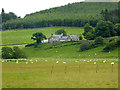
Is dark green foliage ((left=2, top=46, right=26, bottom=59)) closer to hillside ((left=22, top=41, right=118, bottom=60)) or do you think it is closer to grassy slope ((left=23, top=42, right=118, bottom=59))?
hillside ((left=22, top=41, right=118, bottom=60))

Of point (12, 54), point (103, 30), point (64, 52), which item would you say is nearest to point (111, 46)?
point (64, 52)

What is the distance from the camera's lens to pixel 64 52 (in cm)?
11012

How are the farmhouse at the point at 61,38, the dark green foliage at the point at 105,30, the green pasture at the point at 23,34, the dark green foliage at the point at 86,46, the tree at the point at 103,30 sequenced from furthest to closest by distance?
the green pasture at the point at 23,34, the farmhouse at the point at 61,38, the dark green foliage at the point at 105,30, the tree at the point at 103,30, the dark green foliage at the point at 86,46

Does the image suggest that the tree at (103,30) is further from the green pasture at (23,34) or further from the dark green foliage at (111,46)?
the green pasture at (23,34)

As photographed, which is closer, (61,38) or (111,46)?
(111,46)

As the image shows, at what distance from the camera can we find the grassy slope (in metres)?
96.1

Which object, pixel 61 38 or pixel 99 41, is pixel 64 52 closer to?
pixel 99 41

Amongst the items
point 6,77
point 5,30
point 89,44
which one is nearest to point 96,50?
point 89,44

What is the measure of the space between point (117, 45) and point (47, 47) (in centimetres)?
2717

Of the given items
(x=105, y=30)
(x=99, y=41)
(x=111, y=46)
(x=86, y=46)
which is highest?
(x=105, y=30)

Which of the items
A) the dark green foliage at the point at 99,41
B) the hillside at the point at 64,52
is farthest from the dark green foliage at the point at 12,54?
the dark green foliage at the point at 99,41

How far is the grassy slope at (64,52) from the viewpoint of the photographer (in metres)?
96.1

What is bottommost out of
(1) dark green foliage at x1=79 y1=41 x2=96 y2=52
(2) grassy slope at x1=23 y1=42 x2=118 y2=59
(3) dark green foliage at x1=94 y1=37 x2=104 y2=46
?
(2) grassy slope at x1=23 y1=42 x2=118 y2=59

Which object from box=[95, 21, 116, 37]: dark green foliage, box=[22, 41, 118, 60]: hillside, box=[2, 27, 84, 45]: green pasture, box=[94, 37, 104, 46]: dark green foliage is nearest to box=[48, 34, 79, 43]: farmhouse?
box=[22, 41, 118, 60]: hillside
